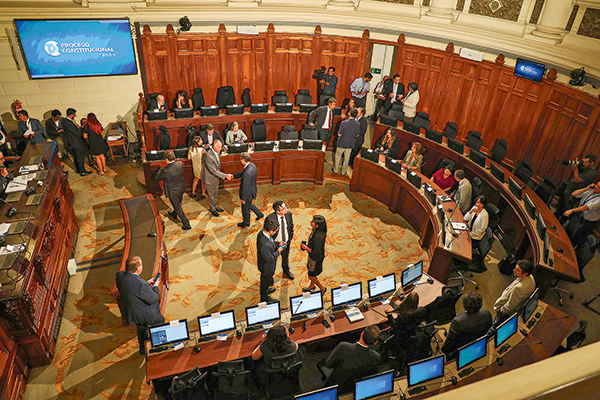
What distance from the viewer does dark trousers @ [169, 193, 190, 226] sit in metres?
6.98

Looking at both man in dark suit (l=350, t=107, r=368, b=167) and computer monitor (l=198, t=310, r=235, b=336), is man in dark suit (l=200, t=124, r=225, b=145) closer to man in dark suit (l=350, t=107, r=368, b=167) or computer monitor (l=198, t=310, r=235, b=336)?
man in dark suit (l=350, t=107, r=368, b=167)

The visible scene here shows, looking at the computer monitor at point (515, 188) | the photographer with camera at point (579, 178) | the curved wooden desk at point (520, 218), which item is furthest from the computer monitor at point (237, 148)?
the photographer with camera at point (579, 178)

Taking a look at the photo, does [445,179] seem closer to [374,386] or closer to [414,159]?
[414,159]

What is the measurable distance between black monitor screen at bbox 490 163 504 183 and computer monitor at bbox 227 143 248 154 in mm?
4669

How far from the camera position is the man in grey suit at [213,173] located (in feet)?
23.4

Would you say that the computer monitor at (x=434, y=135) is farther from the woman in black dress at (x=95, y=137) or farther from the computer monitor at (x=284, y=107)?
the woman in black dress at (x=95, y=137)

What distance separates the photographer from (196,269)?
6.54 meters

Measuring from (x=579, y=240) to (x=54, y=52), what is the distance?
10582mm

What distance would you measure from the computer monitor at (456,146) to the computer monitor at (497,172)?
30.1 inches

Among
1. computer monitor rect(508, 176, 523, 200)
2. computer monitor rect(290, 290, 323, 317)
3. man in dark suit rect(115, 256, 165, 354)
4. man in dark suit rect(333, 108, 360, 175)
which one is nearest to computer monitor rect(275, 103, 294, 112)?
man in dark suit rect(333, 108, 360, 175)

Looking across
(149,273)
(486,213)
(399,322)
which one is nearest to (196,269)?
(149,273)

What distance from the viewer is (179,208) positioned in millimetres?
7117

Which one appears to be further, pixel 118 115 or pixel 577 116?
pixel 118 115

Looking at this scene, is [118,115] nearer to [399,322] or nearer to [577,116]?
[399,322]
